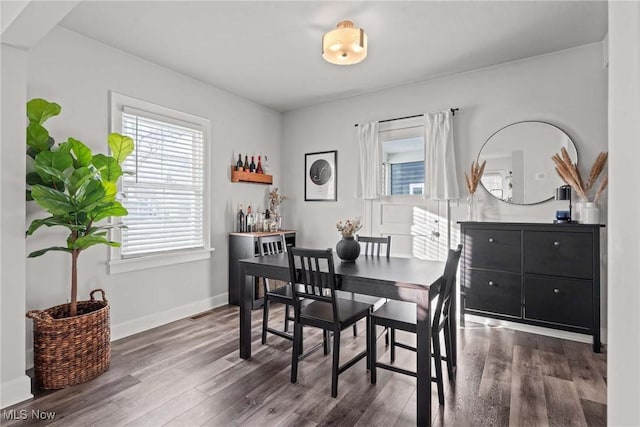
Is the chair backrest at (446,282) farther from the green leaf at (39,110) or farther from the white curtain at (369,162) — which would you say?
the green leaf at (39,110)

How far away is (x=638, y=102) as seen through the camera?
447 millimetres

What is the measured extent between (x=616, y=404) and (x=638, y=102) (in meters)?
0.46

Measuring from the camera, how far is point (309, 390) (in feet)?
7.55

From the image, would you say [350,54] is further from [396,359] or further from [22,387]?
[22,387]

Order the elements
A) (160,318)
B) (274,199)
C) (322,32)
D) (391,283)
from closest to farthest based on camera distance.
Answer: (391,283) < (322,32) < (160,318) < (274,199)

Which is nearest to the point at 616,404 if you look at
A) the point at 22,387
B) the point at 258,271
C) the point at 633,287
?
the point at 633,287

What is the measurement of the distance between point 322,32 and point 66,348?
314 cm

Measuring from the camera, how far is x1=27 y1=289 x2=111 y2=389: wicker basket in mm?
2303

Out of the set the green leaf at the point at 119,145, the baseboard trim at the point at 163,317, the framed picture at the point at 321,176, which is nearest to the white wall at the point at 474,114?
the framed picture at the point at 321,176

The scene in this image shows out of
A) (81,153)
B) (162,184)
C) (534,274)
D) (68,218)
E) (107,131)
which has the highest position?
(107,131)

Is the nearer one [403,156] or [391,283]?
[391,283]

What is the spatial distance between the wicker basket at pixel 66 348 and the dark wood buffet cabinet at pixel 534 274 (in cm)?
332

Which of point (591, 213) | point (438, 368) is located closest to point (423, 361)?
point (438, 368)

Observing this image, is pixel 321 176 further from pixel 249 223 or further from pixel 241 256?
pixel 241 256
